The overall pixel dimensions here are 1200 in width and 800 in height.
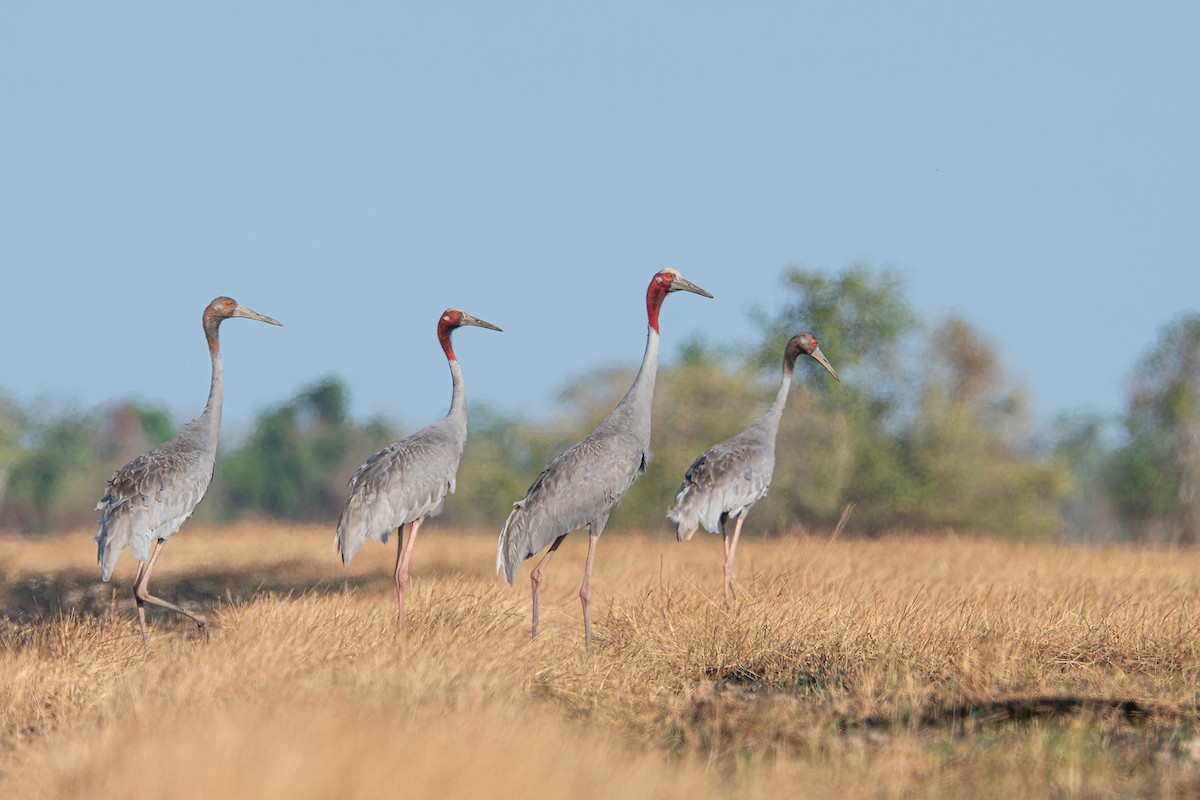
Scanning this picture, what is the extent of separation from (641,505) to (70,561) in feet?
56.6

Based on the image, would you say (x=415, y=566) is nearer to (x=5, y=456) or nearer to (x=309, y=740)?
(x=309, y=740)

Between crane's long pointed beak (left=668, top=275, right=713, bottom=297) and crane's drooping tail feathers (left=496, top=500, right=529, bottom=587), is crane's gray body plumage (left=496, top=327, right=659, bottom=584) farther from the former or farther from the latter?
A: crane's long pointed beak (left=668, top=275, right=713, bottom=297)

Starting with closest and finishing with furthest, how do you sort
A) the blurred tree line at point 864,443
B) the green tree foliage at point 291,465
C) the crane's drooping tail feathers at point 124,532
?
the crane's drooping tail feathers at point 124,532 → the blurred tree line at point 864,443 → the green tree foliage at point 291,465

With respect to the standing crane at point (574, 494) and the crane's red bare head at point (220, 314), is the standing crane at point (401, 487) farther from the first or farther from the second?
the crane's red bare head at point (220, 314)

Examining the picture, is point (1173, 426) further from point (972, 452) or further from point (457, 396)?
point (457, 396)

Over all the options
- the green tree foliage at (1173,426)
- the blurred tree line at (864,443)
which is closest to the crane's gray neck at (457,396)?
the blurred tree line at (864,443)

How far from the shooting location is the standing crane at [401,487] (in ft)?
33.3

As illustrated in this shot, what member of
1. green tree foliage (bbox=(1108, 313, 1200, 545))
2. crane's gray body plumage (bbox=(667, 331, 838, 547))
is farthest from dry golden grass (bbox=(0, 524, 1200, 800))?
green tree foliage (bbox=(1108, 313, 1200, 545))

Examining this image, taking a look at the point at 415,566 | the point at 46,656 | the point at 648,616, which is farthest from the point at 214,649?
the point at 415,566

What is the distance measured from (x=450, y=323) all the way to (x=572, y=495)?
2.29 m

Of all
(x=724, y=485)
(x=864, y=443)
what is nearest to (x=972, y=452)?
(x=864, y=443)

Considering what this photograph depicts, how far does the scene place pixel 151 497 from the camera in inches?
387

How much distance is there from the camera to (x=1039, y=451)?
39938mm

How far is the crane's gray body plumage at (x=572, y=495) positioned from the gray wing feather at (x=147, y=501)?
93.1 inches
